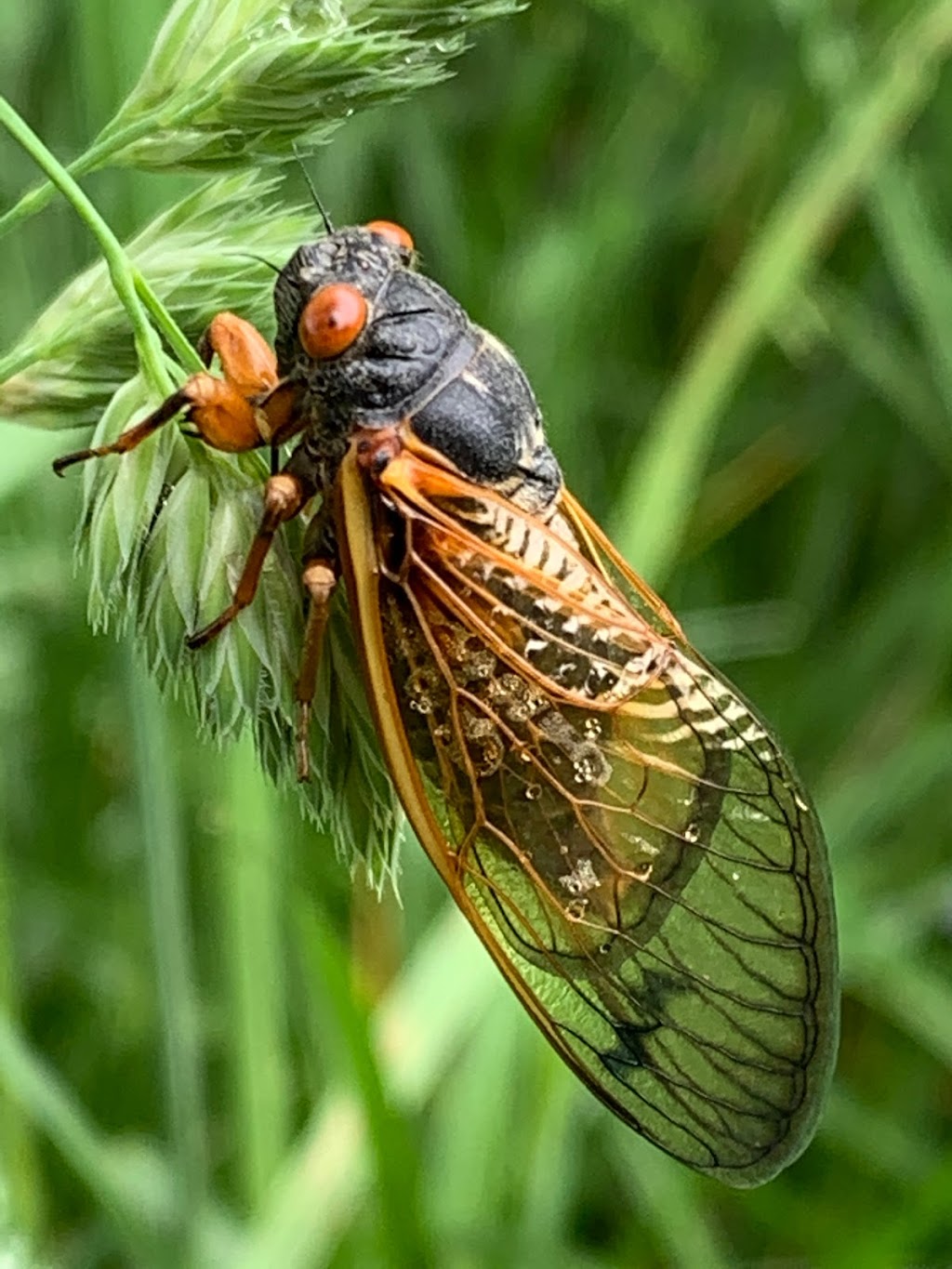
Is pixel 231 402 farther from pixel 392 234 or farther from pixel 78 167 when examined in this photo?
pixel 392 234

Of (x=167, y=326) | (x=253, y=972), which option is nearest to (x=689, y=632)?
(x=253, y=972)

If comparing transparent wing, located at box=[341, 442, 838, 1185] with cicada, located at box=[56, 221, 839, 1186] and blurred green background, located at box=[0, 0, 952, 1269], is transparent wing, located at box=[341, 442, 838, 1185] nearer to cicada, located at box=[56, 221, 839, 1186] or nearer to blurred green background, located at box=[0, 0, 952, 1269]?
cicada, located at box=[56, 221, 839, 1186]

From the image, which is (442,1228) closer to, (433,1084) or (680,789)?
(433,1084)

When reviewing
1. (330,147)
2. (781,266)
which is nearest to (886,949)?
(781,266)

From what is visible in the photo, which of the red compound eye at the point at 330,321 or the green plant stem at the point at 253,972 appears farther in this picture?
the green plant stem at the point at 253,972

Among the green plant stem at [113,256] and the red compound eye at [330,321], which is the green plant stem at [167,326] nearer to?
the green plant stem at [113,256]

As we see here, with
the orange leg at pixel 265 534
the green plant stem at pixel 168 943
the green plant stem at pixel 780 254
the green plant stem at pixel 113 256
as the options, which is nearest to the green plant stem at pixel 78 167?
the green plant stem at pixel 113 256
